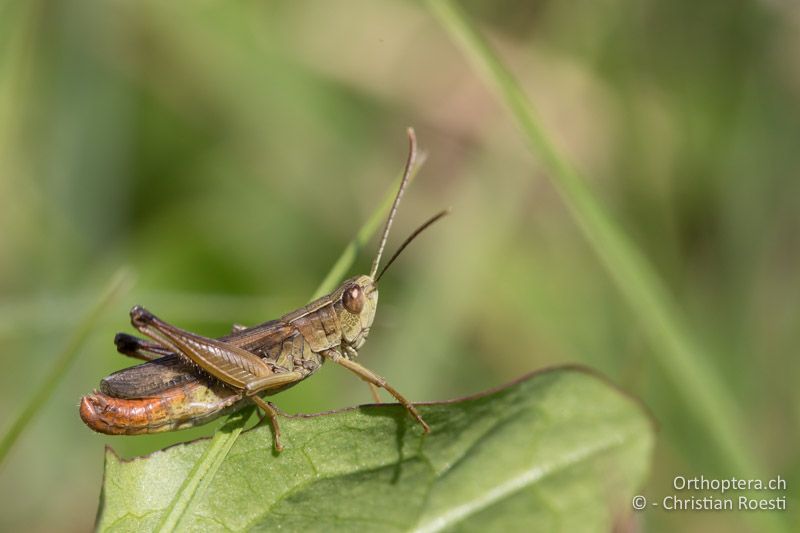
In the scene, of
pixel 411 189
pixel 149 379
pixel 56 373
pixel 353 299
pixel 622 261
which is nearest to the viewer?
pixel 56 373

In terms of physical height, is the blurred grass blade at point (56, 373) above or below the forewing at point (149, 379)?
above

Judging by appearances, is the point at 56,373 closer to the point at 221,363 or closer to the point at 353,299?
the point at 221,363

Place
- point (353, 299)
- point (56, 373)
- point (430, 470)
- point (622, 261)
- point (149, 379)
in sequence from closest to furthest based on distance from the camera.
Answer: point (430, 470) → point (56, 373) → point (149, 379) → point (353, 299) → point (622, 261)

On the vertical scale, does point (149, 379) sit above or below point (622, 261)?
below

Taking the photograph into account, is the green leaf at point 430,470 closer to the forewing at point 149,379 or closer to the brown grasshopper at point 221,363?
the brown grasshopper at point 221,363

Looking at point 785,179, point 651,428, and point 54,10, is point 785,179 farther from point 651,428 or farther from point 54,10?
point 54,10

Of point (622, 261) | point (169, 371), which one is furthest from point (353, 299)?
point (622, 261)

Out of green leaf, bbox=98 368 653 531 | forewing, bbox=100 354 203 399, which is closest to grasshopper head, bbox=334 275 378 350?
forewing, bbox=100 354 203 399

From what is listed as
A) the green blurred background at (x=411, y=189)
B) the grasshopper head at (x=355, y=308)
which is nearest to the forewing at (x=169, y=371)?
the grasshopper head at (x=355, y=308)
